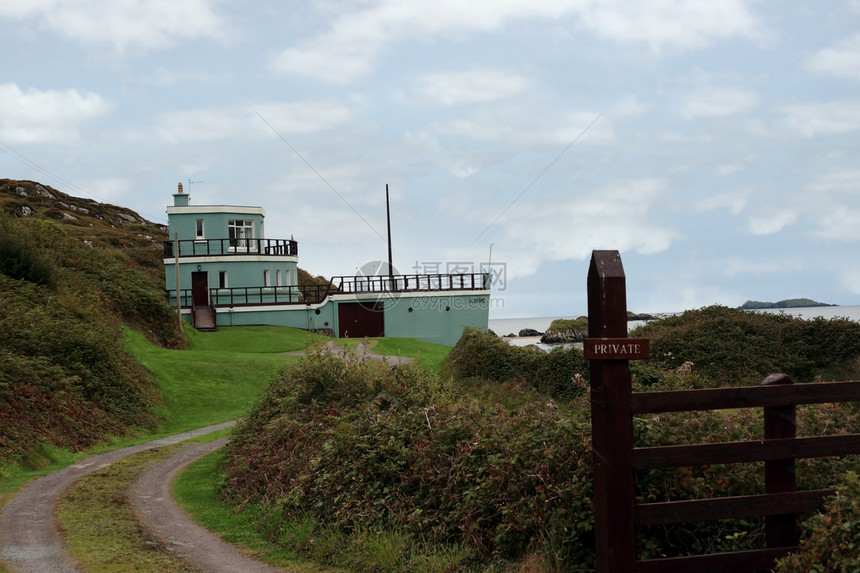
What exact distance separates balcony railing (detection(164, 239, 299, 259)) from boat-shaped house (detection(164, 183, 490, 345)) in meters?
0.06

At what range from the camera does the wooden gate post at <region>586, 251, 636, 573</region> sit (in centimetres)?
535

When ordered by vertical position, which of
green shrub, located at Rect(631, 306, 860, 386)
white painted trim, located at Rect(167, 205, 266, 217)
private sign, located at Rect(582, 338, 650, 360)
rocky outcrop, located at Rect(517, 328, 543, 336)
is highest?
white painted trim, located at Rect(167, 205, 266, 217)

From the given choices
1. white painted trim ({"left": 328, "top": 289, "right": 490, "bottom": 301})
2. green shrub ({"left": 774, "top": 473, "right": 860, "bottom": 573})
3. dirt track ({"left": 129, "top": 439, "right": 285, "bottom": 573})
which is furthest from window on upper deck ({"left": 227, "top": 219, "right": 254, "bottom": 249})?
green shrub ({"left": 774, "top": 473, "right": 860, "bottom": 573})

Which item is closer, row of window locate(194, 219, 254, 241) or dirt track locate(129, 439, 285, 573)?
dirt track locate(129, 439, 285, 573)

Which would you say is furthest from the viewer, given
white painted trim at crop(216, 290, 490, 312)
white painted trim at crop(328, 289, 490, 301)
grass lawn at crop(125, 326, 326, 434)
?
white painted trim at crop(328, 289, 490, 301)

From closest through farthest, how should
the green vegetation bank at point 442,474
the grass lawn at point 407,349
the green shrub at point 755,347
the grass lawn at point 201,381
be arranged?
the green vegetation bank at point 442,474 < the green shrub at point 755,347 < the grass lawn at point 201,381 < the grass lawn at point 407,349

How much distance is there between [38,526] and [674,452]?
792 centimetres

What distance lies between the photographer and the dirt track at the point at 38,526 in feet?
25.9

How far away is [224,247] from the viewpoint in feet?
161

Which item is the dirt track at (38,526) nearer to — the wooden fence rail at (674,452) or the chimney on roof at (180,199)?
the wooden fence rail at (674,452)

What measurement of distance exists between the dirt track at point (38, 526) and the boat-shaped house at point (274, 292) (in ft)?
107

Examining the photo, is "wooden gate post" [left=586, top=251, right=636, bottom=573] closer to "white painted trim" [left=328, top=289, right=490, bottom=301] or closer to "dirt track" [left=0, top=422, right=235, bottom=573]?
"dirt track" [left=0, top=422, right=235, bottom=573]

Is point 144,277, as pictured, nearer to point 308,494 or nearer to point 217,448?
point 217,448

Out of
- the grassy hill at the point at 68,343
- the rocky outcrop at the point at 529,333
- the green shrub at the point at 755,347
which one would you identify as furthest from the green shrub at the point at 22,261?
the rocky outcrop at the point at 529,333
